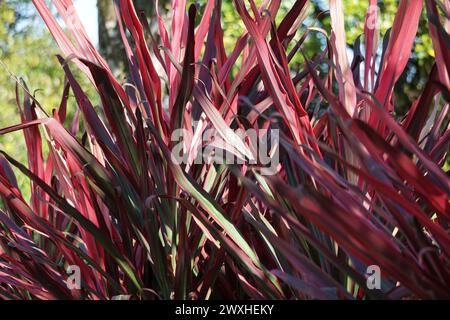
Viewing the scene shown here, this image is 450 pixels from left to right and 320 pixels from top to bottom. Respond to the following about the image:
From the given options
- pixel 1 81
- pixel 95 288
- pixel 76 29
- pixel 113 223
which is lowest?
pixel 95 288

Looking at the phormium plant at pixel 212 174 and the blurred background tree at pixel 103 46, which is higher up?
the blurred background tree at pixel 103 46

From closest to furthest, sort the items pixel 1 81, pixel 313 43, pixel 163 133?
1. pixel 163 133
2. pixel 313 43
3. pixel 1 81

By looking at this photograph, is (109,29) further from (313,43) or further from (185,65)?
(185,65)

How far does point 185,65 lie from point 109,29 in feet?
11.1

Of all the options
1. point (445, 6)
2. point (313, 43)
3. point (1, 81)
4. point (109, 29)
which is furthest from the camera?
point (1, 81)

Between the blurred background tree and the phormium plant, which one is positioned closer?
the phormium plant

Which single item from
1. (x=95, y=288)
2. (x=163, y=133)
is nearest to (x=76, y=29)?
(x=163, y=133)

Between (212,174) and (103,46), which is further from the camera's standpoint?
(103,46)

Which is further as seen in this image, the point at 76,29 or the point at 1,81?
the point at 1,81

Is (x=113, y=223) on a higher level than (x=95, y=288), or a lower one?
higher

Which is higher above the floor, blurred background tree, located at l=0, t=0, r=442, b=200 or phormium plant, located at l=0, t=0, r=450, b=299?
blurred background tree, located at l=0, t=0, r=442, b=200

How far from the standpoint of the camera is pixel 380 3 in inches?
249

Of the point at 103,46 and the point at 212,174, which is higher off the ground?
the point at 103,46

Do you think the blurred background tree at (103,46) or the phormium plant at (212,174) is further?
the blurred background tree at (103,46)
